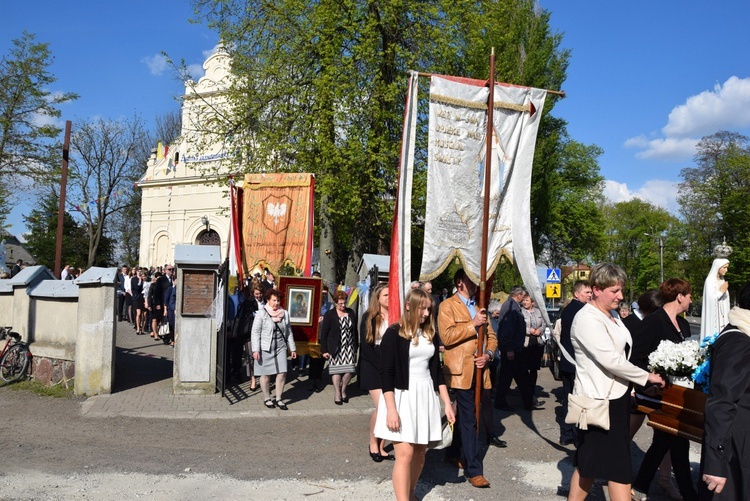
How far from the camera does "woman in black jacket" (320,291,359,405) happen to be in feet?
34.1

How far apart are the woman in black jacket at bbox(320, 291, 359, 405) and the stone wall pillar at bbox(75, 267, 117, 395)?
3.34 m

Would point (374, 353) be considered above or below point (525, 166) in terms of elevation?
below

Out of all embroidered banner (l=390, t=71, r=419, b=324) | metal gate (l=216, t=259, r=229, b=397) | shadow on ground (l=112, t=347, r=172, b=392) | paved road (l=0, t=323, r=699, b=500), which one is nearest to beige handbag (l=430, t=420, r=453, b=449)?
paved road (l=0, t=323, r=699, b=500)

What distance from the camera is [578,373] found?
16.1 feet

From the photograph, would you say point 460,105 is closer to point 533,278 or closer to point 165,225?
point 533,278

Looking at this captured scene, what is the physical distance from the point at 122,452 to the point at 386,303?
3307 millimetres

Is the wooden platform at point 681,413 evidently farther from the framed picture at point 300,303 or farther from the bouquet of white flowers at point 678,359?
the framed picture at point 300,303

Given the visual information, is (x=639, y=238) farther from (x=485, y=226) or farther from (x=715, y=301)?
(x=485, y=226)

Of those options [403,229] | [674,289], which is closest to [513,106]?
[403,229]

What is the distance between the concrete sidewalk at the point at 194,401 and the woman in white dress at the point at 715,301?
16.0ft

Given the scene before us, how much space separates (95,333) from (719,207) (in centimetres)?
4604

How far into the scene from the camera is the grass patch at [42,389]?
34.2 feet

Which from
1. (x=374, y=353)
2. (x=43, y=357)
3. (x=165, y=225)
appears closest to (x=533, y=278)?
(x=374, y=353)

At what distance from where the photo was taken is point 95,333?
10344 millimetres
